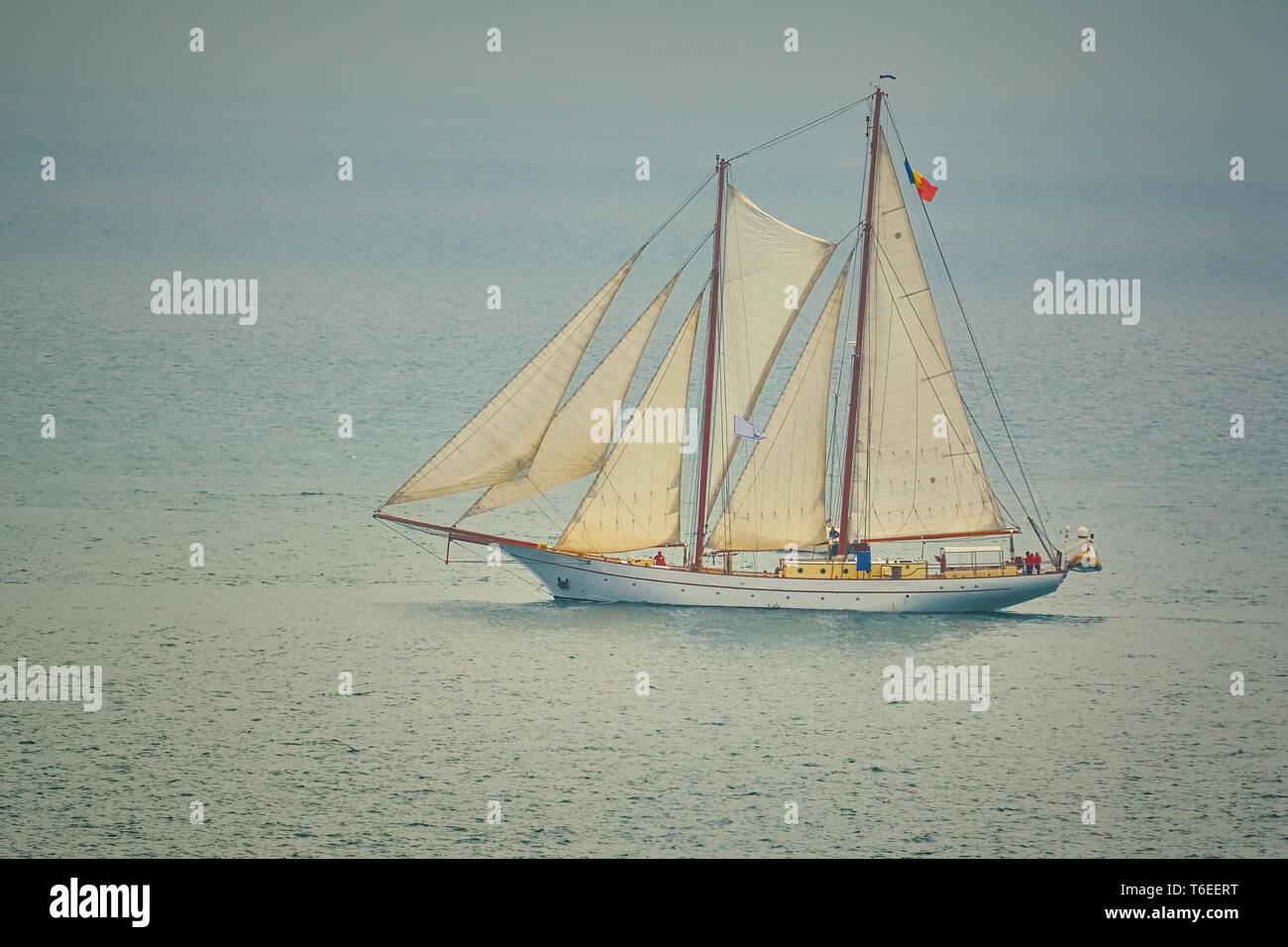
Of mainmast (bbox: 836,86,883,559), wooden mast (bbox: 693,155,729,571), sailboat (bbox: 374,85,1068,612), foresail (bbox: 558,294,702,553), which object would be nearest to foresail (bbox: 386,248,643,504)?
→ sailboat (bbox: 374,85,1068,612)

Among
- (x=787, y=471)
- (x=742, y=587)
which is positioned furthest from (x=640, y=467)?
(x=742, y=587)

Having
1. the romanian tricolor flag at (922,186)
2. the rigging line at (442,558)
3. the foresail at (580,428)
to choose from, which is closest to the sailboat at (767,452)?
the foresail at (580,428)

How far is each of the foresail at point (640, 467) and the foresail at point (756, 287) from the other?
100cm

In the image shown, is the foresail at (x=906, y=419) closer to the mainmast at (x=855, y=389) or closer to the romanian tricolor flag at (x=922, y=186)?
the mainmast at (x=855, y=389)

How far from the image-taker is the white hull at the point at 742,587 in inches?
1697

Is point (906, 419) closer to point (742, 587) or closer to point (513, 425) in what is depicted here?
point (742, 587)

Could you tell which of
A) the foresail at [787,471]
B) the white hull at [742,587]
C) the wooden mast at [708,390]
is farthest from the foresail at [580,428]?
the foresail at [787,471]

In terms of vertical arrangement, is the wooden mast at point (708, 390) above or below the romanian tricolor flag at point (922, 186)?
below

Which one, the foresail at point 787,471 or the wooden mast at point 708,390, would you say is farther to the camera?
the foresail at point 787,471

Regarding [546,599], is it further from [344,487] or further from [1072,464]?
[1072,464]

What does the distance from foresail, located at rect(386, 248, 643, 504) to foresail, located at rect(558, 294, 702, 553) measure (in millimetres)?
1697

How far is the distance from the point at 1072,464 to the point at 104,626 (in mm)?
24877

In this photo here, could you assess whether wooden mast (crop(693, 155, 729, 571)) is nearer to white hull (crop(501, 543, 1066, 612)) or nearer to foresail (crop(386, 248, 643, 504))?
white hull (crop(501, 543, 1066, 612))

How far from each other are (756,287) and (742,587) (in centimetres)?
617
